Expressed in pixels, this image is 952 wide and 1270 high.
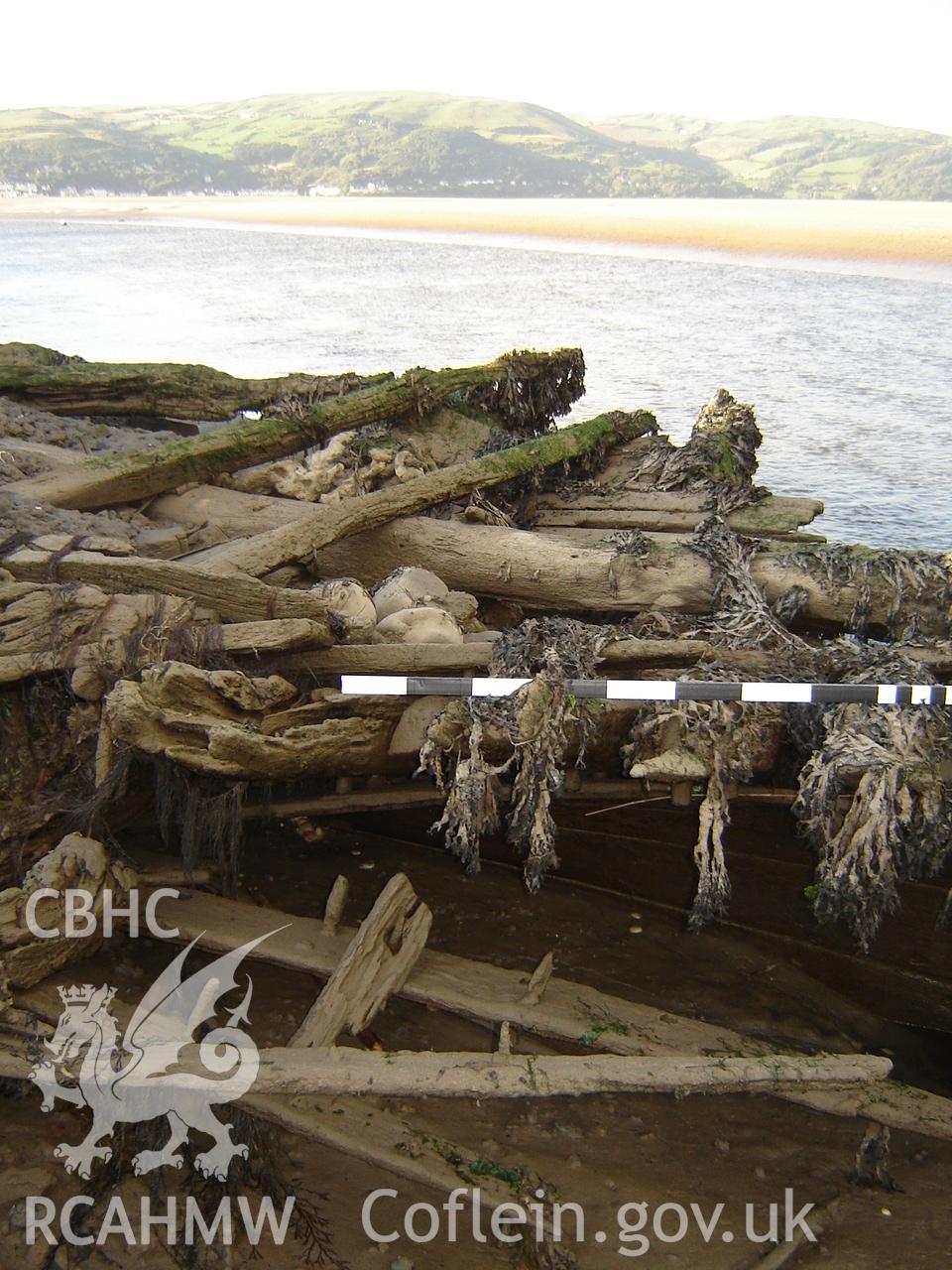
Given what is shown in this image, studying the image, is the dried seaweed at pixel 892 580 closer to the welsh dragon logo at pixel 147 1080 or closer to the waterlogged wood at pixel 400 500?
the waterlogged wood at pixel 400 500

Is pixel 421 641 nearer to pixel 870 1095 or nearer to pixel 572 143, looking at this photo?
pixel 870 1095

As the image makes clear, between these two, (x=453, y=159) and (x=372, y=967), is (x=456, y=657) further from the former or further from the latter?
(x=453, y=159)

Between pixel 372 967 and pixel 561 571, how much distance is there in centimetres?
281

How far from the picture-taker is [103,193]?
8162cm

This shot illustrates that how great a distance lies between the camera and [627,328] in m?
25.8

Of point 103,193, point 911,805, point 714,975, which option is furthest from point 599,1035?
point 103,193

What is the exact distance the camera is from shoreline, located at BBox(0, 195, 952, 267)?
1622 inches

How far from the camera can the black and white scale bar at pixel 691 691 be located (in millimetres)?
5324

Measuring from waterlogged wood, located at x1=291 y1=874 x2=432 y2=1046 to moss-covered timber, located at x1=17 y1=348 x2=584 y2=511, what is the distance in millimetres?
3572

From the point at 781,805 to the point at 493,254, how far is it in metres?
39.0

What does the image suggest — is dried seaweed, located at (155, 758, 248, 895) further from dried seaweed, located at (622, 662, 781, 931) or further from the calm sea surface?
the calm sea surface

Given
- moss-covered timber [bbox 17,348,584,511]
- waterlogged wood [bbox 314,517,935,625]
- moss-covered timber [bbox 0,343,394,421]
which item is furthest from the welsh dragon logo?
moss-covered timber [bbox 0,343,394,421]

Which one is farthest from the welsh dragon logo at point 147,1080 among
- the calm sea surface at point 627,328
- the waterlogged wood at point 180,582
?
the calm sea surface at point 627,328
